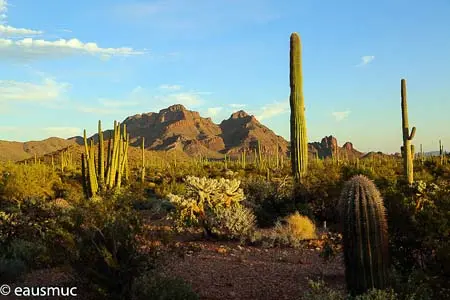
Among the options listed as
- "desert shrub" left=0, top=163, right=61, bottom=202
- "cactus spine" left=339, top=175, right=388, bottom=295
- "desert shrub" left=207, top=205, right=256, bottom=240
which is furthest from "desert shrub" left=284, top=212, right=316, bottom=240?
"desert shrub" left=0, top=163, right=61, bottom=202

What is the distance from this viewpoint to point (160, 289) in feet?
20.3

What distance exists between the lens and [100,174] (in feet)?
65.3

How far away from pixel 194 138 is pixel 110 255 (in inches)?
4361

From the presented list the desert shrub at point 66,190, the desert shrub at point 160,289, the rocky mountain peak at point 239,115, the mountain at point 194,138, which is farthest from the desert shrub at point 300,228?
the rocky mountain peak at point 239,115

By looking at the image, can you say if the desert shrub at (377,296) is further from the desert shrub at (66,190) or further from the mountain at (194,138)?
the mountain at (194,138)

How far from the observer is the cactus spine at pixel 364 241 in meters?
6.05

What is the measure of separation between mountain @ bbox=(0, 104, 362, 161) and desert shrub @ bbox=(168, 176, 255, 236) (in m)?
73.8

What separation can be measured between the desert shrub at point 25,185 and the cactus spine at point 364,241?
16.7 metres

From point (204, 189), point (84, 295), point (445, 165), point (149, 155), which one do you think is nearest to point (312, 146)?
point (149, 155)

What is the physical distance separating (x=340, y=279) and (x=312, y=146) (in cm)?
8887

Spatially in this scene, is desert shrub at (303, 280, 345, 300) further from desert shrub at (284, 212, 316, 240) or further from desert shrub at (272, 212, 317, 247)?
desert shrub at (284, 212, 316, 240)

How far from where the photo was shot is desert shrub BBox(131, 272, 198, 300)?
6023 mm

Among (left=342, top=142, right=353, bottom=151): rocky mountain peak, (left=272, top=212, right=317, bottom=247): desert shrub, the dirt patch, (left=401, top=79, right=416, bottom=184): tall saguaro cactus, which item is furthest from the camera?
(left=342, top=142, right=353, bottom=151): rocky mountain peak

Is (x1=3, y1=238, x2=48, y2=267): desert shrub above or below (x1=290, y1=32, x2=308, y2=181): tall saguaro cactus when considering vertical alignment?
below
